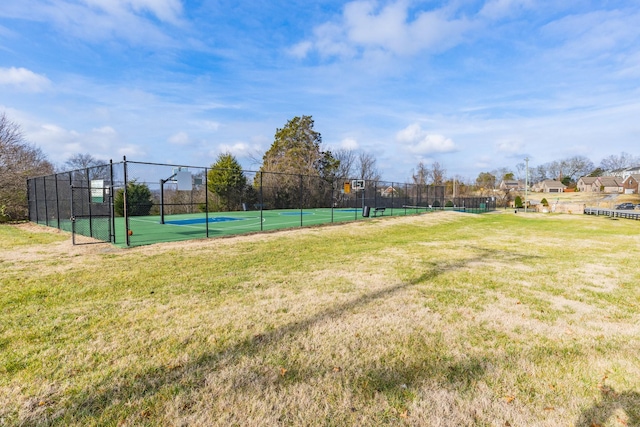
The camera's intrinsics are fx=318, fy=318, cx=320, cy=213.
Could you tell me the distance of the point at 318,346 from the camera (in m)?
2.87

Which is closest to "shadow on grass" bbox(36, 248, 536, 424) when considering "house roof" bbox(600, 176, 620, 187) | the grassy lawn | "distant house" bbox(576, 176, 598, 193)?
the grassy lawn

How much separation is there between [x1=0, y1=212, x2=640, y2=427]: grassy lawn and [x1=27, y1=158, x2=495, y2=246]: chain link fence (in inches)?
152

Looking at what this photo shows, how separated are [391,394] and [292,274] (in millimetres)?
3437

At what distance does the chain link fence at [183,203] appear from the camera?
9.30 meters

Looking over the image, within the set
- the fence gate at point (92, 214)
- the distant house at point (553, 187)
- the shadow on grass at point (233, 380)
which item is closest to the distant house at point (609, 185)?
the distant house at point (553, 187)

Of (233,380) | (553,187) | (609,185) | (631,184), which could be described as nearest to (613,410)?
(233,380)

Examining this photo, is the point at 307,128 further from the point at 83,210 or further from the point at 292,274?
the point at 292,274

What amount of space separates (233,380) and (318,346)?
815 mm

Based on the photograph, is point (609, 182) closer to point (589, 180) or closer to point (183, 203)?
point (589, 180)

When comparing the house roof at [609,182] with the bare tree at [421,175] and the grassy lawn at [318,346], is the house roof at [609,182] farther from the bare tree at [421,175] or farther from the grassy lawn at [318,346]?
the grassy lawn at [318,346]

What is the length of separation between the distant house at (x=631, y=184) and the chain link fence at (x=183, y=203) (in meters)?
48.4

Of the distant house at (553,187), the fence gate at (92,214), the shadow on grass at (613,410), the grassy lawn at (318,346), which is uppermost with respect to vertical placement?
the distant house at (553,187)

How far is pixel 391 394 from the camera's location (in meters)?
2.21

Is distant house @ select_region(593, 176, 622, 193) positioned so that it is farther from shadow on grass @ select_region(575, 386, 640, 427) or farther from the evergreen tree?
shadow on grass @ select_region(575, 386, 640, 427)
